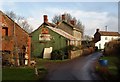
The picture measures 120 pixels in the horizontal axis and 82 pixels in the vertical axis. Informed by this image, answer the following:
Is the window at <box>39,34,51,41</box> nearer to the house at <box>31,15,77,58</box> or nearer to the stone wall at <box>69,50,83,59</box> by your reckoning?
the house at <box>31,15,77,58</box>

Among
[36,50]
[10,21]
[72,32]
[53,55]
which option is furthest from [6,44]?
[72,32]

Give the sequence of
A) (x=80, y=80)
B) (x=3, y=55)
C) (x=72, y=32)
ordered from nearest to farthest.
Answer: (x=80, y=80)
(x=3, y=55)
(x=72, y=32)

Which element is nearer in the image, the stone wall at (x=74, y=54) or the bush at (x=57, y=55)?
the bush at (x=57, y=55)

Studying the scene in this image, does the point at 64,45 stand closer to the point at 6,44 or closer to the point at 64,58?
the point at 64,58

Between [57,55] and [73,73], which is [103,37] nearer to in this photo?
[57,55]

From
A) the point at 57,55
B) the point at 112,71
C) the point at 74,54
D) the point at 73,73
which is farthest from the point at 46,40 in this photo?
the point at 112,71

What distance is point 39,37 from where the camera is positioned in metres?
55.6

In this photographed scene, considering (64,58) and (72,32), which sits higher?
(72,32)

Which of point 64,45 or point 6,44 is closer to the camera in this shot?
point 6,44

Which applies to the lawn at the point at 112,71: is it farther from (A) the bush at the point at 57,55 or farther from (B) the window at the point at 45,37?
(B) the window at the point at 45,37

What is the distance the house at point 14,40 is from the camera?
119 feet

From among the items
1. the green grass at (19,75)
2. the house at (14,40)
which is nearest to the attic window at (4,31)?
the house at (14,40)

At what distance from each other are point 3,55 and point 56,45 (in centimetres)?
2123

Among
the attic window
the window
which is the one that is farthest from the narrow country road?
the window
